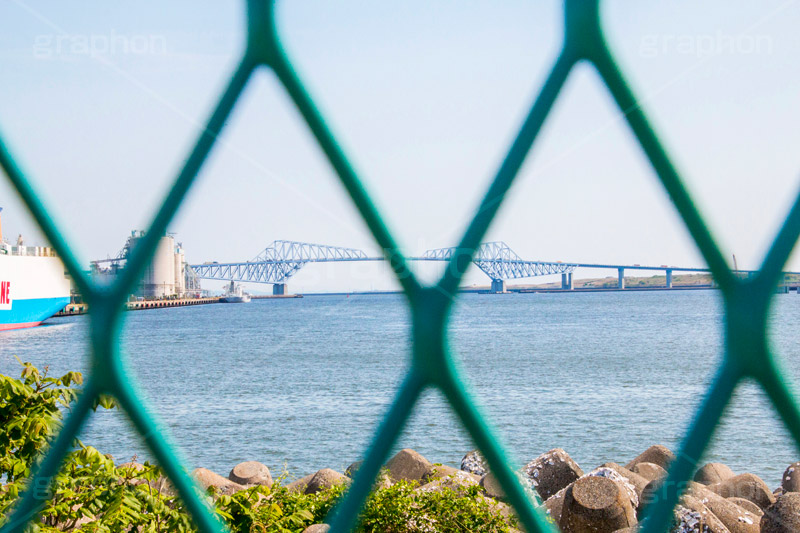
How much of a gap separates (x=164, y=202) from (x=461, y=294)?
0.42 meters

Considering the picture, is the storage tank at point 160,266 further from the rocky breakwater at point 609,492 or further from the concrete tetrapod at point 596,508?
the concrete tetrapod at point 596,508

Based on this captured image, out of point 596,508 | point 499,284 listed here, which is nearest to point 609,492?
point 596,508

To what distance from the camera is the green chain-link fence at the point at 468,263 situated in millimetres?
804

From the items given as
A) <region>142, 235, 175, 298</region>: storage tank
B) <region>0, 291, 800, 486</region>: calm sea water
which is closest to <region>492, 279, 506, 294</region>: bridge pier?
<region>0, 291, 800, 486</region>: calm sea water

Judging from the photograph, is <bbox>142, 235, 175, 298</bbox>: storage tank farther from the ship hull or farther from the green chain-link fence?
the ship hull

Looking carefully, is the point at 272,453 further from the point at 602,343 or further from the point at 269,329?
the point at 269,329

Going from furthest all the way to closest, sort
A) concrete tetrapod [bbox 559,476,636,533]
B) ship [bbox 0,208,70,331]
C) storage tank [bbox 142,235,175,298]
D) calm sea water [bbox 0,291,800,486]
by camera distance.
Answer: ship [bbox 0,208,70,331], calm sea water [bbox 0,291,800,486], concrete tetrapod [bbox 559,476,636,533], storage tank [bbox 142,235,175,298]

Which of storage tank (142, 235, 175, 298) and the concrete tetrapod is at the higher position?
storage tank (142, 235, 175, 298)

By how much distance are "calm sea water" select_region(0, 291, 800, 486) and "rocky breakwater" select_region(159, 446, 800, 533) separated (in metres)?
0.66

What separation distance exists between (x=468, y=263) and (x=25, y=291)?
34.0 metres

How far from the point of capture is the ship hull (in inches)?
1024

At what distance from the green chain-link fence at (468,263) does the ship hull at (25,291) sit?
23.0m

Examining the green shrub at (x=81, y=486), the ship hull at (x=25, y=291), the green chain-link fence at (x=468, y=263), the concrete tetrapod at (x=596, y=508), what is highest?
the ship hull at (x=25, y=291)

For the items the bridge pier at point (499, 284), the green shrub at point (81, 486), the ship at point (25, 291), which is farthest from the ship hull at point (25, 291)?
the green shrub at point (81, 486)
